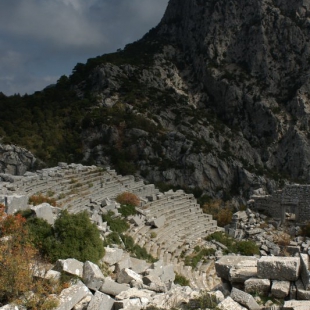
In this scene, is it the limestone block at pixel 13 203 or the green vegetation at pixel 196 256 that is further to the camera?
the green vegetation at pixel 196 256

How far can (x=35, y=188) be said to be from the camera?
18062 millimetres

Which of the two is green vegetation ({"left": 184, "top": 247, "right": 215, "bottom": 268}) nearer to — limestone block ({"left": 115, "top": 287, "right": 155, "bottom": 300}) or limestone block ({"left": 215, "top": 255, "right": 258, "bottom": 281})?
limestone block ({"left": 215, "top": 255, "right": 258, "bottom": 281})

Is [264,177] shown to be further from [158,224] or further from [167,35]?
[167,35]

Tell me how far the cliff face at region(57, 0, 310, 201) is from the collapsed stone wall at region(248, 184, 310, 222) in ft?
61.8

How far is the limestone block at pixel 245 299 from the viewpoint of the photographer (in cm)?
711

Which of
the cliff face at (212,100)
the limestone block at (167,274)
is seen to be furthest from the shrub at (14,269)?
the cliff face at (212,100)

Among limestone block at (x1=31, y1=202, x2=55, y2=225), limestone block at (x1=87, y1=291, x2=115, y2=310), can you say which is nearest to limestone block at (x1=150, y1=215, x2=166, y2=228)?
limestone block at (x1=31, y1=202, x2=55, y2=225)

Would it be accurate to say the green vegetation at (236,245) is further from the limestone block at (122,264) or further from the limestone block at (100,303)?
the limestone block at (100,303)

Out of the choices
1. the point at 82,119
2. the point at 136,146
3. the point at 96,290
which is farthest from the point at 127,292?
the point at 82,119

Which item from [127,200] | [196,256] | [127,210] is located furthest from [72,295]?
[127,200]

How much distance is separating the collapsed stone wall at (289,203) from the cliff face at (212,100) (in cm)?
1882

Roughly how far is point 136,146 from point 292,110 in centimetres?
2906

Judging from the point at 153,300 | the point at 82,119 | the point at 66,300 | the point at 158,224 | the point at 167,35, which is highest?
the point at 167,35

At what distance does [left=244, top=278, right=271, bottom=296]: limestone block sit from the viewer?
25.9ft
